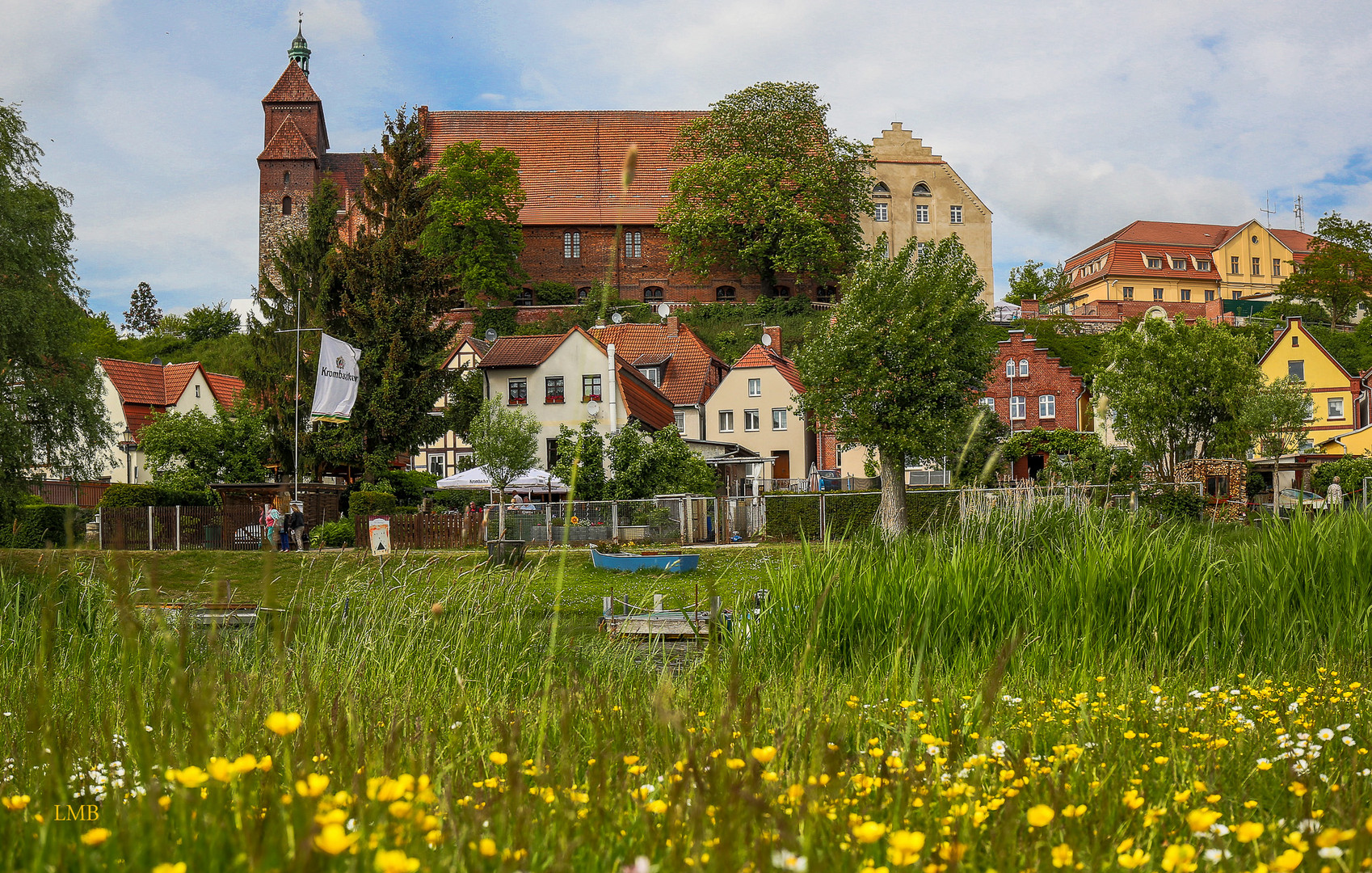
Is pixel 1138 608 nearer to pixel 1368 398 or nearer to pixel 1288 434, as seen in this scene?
pixel 1288 434

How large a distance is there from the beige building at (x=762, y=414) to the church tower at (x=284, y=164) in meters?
39.4

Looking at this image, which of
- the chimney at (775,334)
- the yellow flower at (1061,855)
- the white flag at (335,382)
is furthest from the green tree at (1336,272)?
the yellow flower at (1061,855)

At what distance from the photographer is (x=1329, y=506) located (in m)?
9.10

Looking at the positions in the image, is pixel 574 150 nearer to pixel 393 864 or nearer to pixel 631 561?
pixel 631 561

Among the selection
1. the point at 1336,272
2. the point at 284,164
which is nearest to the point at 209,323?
the point at 284,164

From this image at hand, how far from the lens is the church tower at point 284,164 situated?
79.1 meters

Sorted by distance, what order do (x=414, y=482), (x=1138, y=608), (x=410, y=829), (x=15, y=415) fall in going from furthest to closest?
(x=414, y=482) → (x=15, y=415) → (x=1138, y=608) → (x=410, y=829)

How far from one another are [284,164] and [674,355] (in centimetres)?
3934

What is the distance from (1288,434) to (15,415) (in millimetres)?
45394

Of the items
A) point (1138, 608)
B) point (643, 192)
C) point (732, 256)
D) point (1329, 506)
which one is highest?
point (643, 192)

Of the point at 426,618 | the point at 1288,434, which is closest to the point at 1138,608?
the point at 426,618

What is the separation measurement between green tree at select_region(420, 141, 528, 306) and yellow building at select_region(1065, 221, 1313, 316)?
2066 inches

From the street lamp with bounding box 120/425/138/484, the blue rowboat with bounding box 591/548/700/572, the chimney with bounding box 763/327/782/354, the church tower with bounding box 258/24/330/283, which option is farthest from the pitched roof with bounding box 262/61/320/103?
the blue rowboat with bounding box 591/548/700/572

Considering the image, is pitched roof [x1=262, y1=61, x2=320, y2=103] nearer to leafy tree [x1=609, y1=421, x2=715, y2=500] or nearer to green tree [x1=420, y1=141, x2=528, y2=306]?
green tree [x1=420, y1=141, x2=528, y2=306]
